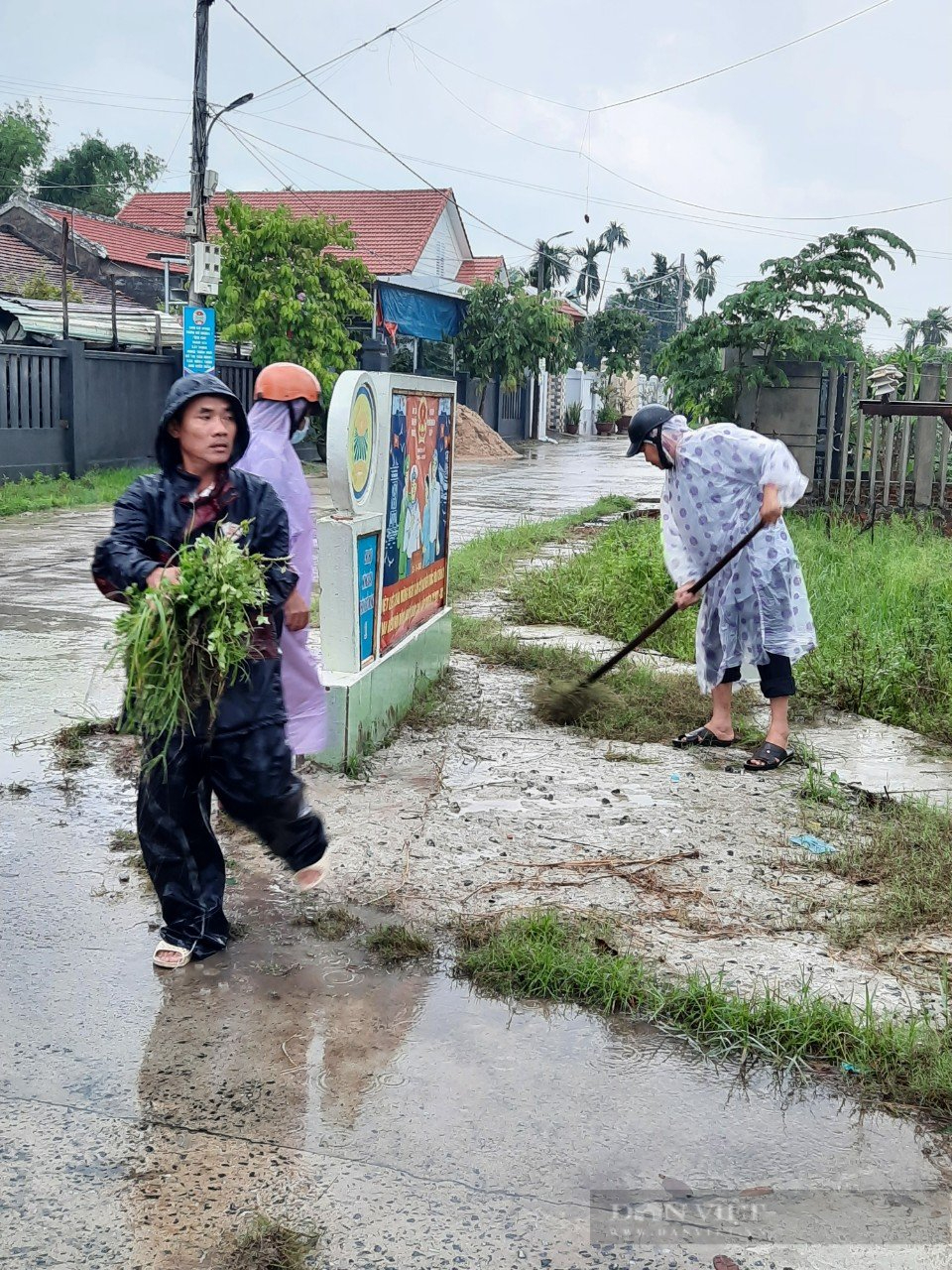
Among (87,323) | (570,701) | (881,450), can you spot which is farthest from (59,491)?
(570,701)

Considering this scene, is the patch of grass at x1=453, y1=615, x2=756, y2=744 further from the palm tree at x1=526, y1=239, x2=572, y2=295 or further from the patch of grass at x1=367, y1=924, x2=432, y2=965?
the palm tree at x1=526, y1=239, x2=572, y2=295

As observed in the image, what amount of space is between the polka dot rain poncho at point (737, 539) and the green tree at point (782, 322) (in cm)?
684

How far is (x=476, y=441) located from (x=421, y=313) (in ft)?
11.5

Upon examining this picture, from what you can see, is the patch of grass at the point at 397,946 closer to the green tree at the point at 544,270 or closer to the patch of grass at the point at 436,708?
the patch of grass at the point at 436,708

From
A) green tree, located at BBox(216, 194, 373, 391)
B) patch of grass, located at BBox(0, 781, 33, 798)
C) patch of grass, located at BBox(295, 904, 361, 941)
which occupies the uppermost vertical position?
green tree, located at BBox(216, 194, 373, 391)

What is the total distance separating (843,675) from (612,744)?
1.44 metres

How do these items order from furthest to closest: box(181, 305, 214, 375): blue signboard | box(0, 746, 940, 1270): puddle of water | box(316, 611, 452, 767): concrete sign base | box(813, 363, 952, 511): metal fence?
box(181, 305, 214, 375): blue signboard
box(813, 363, 952, 511): metal fence
box(316, 611, 452, 767): concrete sign base
box(0, 746, 940, 1270): puddle of water

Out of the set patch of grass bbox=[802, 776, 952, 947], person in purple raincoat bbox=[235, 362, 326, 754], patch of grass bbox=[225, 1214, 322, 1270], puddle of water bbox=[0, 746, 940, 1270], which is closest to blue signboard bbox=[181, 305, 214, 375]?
person in purple raincoat bbox=[235, 362, 326, 754]

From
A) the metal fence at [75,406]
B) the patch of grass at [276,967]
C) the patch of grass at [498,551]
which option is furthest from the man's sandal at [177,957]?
the metal fence at [75,406]

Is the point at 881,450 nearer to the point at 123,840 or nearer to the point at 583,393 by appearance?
the point at 123,840

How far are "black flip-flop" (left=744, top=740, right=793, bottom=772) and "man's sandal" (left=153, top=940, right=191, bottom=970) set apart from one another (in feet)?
9.09

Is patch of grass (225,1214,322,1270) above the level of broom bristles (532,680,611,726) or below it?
below

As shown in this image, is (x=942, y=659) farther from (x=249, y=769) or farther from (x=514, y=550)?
(x=514, y=550)

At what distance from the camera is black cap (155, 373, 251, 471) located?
3355 mm
